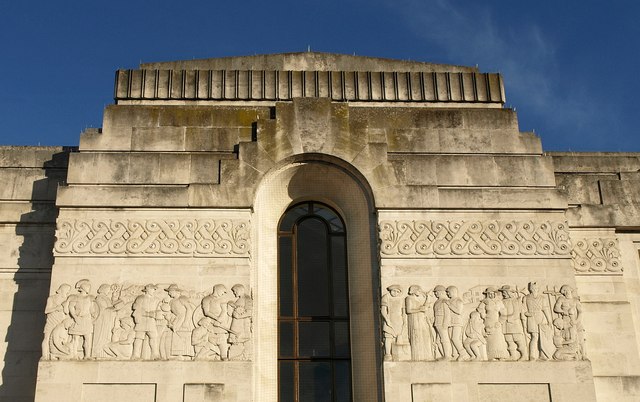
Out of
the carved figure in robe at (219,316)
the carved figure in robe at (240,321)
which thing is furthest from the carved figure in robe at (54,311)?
the carved figure in robe at (240,321)

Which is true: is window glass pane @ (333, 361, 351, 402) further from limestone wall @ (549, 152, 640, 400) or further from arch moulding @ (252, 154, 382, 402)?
limestone wall @ (549, 152, 640, 400)

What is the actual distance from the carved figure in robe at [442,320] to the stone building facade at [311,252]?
4 centimetres

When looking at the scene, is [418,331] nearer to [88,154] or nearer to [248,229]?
[248,229]

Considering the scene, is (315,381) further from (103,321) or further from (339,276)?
(103,321)

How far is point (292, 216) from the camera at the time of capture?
777 inches

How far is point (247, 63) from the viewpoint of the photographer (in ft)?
72.1

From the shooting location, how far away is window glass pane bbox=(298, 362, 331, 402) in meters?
17.9

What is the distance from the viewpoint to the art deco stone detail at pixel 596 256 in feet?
62.8

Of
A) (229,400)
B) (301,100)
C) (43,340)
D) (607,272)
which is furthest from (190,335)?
(607,272)

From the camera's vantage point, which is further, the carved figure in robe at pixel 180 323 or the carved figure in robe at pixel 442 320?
the carved figure in robe at pixel 442 320

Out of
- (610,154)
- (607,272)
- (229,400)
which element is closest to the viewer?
(229,400)

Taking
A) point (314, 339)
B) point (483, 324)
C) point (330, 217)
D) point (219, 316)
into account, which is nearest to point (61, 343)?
point (219, 316)

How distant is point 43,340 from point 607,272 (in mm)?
12750

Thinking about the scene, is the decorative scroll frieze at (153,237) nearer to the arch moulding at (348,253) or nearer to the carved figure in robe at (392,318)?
the arch moulding at (348,253)
